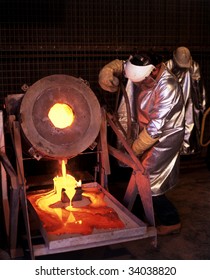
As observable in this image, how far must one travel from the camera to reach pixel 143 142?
10.8ft

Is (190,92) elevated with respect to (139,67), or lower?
lower

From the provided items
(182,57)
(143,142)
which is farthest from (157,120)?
(182,57)

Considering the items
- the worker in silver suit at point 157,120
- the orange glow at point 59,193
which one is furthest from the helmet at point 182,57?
the orange glow at point 59,193

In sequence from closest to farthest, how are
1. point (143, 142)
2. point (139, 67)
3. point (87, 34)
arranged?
point (139, 67) → point (143, 142) → point (87, 34)

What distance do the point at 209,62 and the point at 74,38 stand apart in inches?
69.2

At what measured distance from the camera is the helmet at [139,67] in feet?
10.4

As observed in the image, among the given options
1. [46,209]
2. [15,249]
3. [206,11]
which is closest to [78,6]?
[206,11]

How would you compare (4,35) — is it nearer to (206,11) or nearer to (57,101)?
(57,101)

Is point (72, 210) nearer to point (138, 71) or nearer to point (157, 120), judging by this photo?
point (157, 120)

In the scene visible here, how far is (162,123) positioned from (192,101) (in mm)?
1485

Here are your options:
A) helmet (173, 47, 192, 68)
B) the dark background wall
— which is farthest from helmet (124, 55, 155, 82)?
the dark background wall

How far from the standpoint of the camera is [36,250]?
106 inches

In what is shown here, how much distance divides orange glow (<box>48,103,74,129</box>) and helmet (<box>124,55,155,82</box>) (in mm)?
537

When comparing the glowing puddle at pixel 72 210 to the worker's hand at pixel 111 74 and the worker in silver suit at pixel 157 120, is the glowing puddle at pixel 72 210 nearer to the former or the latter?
the worker in silver suit at pixel 157 120
